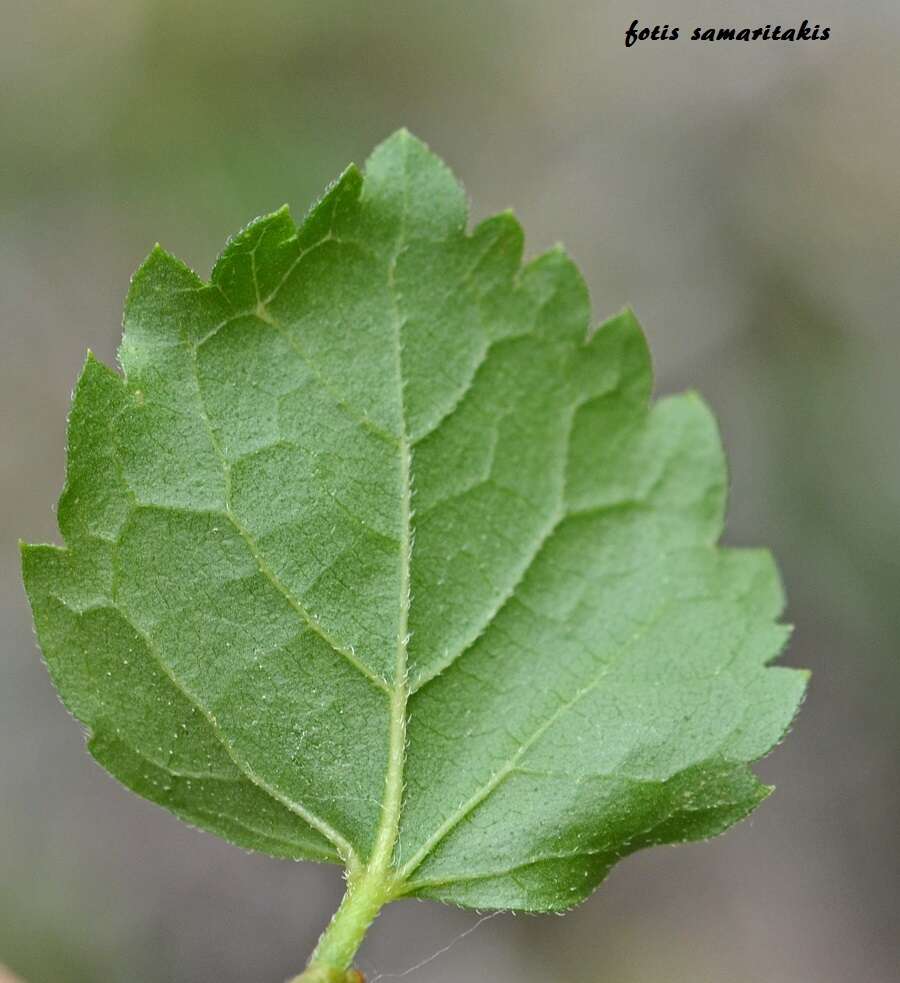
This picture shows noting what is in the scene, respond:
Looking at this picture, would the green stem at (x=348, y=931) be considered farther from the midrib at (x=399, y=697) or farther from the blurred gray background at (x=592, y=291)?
the blurred gray background at (x=592, y=291)

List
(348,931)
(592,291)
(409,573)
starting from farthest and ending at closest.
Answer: (592,291)
(409,573)
(348,931)

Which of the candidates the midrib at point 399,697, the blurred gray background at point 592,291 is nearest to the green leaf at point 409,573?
the midrib at point 399,697

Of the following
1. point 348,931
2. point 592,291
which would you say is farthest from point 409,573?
point 592,291

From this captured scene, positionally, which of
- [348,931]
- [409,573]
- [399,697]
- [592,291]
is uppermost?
[592,291]

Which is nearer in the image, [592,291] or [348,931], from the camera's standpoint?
[348,931]

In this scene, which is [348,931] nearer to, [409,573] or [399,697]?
[399,697]

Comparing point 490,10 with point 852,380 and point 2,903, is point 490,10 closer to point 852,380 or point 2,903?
point 852,380

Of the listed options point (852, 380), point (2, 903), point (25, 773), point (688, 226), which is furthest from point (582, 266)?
point (2, 903)
